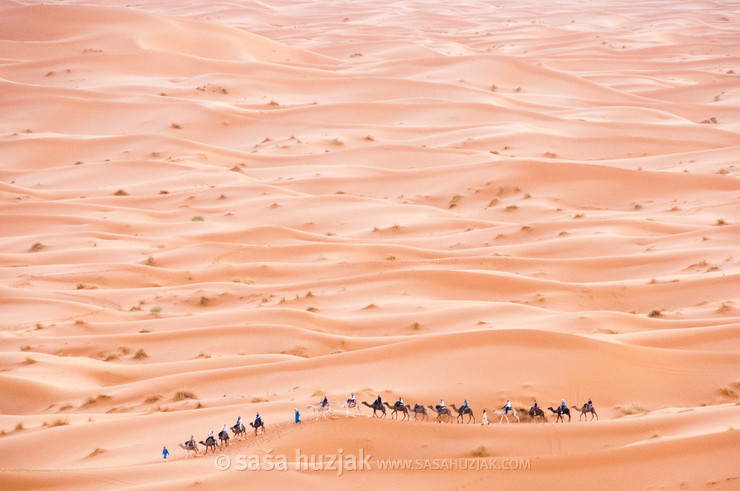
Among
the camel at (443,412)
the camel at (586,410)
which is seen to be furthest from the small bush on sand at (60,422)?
the camel at (586,410)

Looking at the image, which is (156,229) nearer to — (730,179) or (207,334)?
(207,334)

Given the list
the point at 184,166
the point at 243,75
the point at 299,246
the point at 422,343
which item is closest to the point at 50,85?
the point at 243,75

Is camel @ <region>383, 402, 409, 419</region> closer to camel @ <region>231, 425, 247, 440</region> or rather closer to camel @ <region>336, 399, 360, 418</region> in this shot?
camel @ <region>336, 399, 360, 418</region>

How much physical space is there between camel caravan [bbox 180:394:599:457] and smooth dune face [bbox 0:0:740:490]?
13 cm

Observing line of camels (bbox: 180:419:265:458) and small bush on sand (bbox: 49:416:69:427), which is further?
small bush on sand (bbox: 49:416:69:427)

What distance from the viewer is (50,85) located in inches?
1022

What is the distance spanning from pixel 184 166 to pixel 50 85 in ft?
29.7

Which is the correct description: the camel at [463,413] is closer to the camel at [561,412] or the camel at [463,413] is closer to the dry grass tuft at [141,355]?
the camel at [561,412]

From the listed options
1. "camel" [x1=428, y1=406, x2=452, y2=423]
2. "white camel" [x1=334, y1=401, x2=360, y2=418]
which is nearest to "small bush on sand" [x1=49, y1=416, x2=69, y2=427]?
"white camel" [x1=334, y1=401, x2=360, y2=418]

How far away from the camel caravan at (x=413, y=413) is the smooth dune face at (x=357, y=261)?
129mm

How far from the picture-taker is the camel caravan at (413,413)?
6746mm

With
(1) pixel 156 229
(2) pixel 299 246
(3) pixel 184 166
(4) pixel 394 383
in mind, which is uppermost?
(3) pixel 184 166

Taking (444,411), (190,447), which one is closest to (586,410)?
(444,411)

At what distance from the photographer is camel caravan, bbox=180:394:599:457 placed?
675cm
